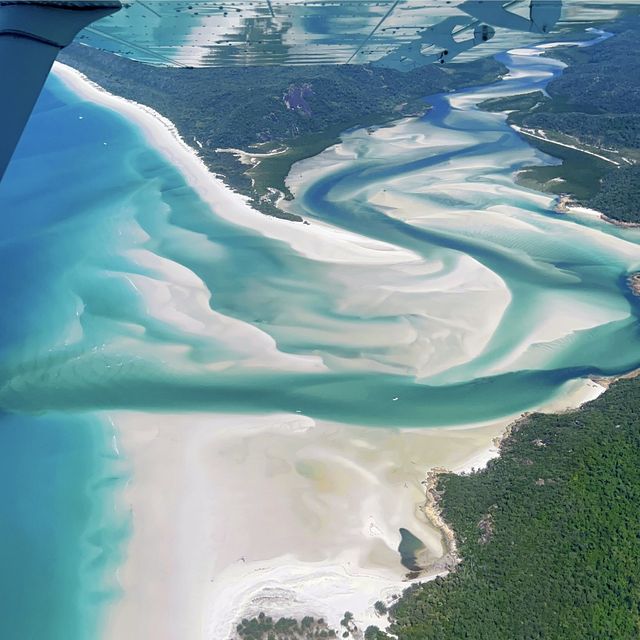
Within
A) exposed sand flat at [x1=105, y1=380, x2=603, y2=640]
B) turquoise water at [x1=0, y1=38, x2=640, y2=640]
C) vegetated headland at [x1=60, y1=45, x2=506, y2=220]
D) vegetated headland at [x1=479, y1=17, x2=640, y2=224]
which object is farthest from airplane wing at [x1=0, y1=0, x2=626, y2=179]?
vegetated headland at [x1=479, y1=17, x2=640, y2=224]

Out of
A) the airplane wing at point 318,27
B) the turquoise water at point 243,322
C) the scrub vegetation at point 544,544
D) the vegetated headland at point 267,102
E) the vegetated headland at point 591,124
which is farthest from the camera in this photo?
the vegetated headland at point 267,102

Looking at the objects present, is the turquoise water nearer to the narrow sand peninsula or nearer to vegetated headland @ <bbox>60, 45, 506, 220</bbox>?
the narrow sand peninsula

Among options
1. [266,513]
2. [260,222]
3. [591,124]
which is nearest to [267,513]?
[266,513]

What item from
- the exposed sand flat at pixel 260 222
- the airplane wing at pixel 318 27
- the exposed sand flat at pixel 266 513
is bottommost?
the exposed sand flat at pixel 266 513

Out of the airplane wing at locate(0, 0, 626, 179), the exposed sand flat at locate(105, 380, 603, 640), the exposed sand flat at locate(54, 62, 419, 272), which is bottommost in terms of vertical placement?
the exposed sand flat at locate(105, 380, 603, 640)

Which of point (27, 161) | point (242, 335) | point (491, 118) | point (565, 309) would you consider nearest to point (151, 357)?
point (242, 335)

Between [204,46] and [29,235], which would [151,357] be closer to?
[204,46]

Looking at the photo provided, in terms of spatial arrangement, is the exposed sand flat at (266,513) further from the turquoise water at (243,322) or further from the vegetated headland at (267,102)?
the vegetated headland at (267,102)

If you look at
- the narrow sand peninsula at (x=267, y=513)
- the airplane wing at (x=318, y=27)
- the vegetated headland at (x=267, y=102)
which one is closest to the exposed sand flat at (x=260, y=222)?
the vegetated headland at (x=267, y=102)
